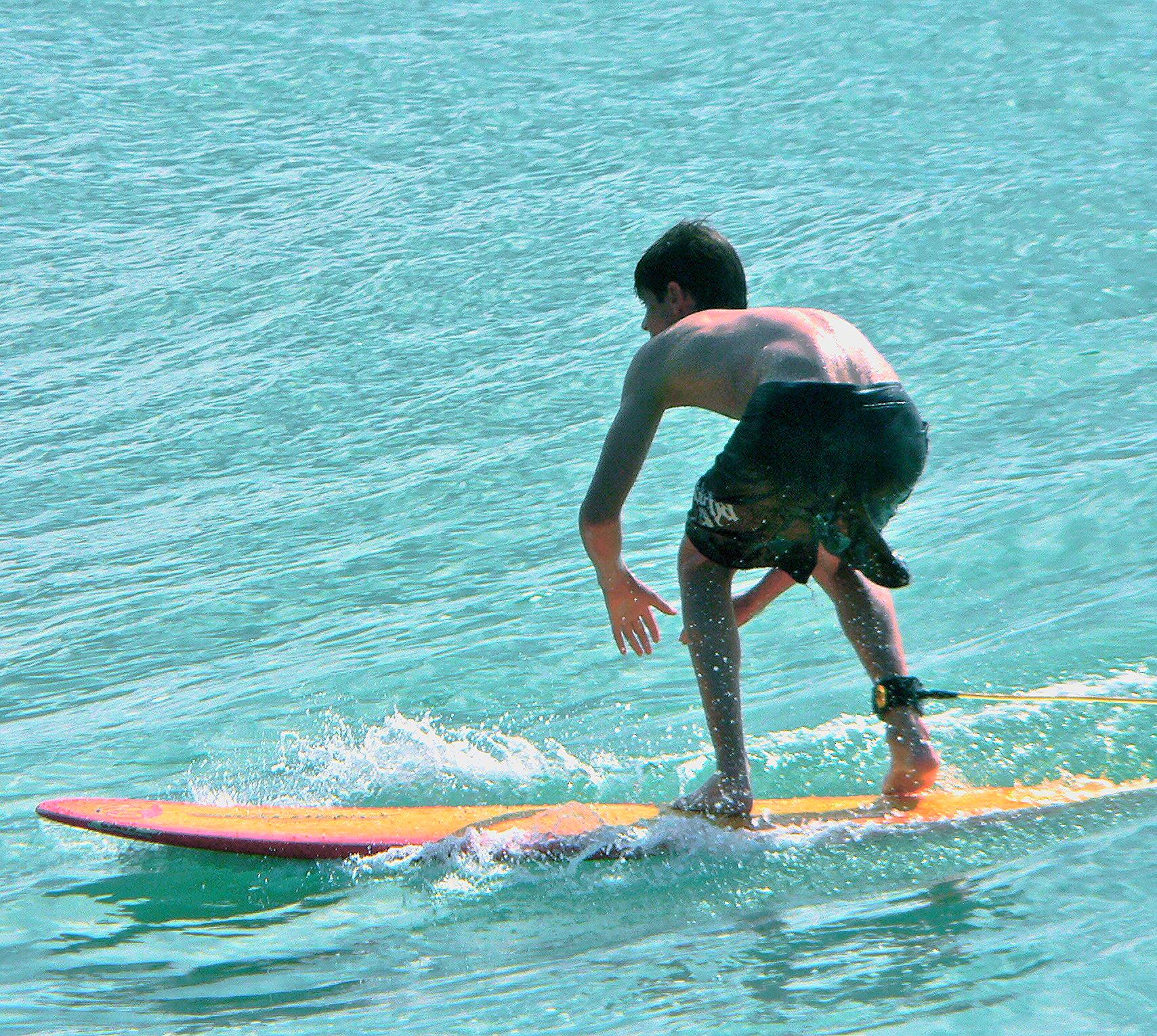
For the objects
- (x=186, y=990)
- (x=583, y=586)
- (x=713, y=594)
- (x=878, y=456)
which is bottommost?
(x=583, y=586)

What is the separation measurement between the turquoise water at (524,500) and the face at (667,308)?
3.94 feet

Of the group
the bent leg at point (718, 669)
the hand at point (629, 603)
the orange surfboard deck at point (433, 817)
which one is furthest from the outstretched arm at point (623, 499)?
the orange surfboard deck at point (433, 817)

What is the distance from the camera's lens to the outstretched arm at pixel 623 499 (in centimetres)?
347

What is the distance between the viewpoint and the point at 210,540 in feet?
21.5

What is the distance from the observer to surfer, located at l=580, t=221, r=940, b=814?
3467 mm

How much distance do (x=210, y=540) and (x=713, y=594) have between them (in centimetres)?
345

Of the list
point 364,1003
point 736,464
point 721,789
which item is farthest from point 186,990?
point 736,464

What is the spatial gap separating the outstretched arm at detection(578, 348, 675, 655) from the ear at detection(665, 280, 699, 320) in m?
0.33

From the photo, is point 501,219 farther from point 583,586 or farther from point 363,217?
point 583,586

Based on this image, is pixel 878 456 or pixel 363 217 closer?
pixel 878 456

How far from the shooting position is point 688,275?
3.79 m

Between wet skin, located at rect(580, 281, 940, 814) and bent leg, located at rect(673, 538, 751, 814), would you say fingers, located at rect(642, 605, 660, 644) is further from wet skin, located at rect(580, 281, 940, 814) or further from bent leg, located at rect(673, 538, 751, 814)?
bent leg, located at rect(673, 538, 751, 814)

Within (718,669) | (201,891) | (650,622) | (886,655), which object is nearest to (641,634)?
(650,622)

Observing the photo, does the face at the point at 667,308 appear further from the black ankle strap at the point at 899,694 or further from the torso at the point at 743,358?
the black ankle strap at the point at 899,694
